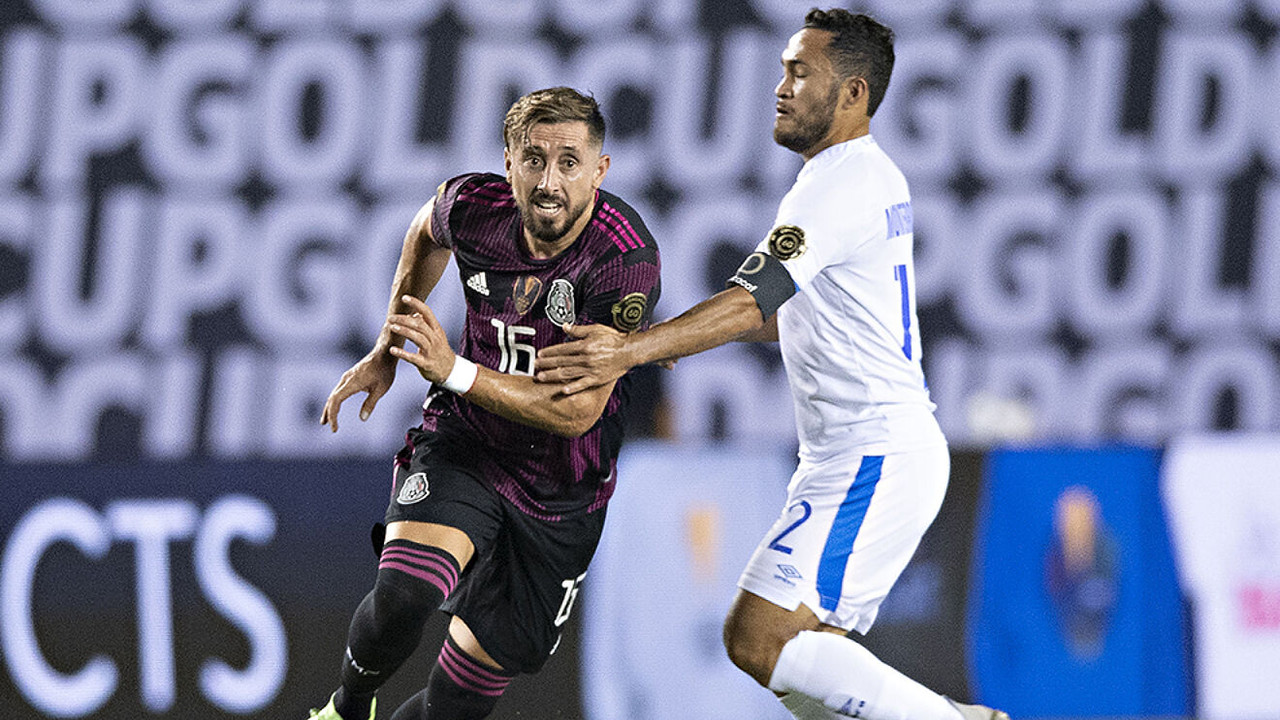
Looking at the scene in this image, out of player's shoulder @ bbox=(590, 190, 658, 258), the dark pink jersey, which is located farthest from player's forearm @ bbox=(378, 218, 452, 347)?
player's shoulder @ bbox=(590, 190, 658, 258)

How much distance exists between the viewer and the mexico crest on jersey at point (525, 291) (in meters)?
4.18

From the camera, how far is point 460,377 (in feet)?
12.6

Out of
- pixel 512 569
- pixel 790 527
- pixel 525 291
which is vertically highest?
pixel 525 291

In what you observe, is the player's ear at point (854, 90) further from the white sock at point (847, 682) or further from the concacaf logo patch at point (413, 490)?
the concacaf logo patch at point (413, 490)

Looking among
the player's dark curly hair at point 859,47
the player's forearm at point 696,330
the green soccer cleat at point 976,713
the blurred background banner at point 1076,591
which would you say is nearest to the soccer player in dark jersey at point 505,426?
the player's forearm at point 696,330

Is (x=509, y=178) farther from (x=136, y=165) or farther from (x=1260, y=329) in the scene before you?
(x=1260, y=329)

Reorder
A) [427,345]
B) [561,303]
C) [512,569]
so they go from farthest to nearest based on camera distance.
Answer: [512,569]
[561,303]
[427,345]

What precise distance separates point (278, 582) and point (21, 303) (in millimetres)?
3390

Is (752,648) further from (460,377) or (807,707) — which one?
→ (460,377)

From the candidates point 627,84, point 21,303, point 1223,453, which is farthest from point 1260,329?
point 21,303

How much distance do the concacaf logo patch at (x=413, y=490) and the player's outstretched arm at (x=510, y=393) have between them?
15.5 inches

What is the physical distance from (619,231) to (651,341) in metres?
0.51

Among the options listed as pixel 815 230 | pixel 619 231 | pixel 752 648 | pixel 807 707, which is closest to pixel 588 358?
pixel 619 231

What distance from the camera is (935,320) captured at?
28.2 ft
